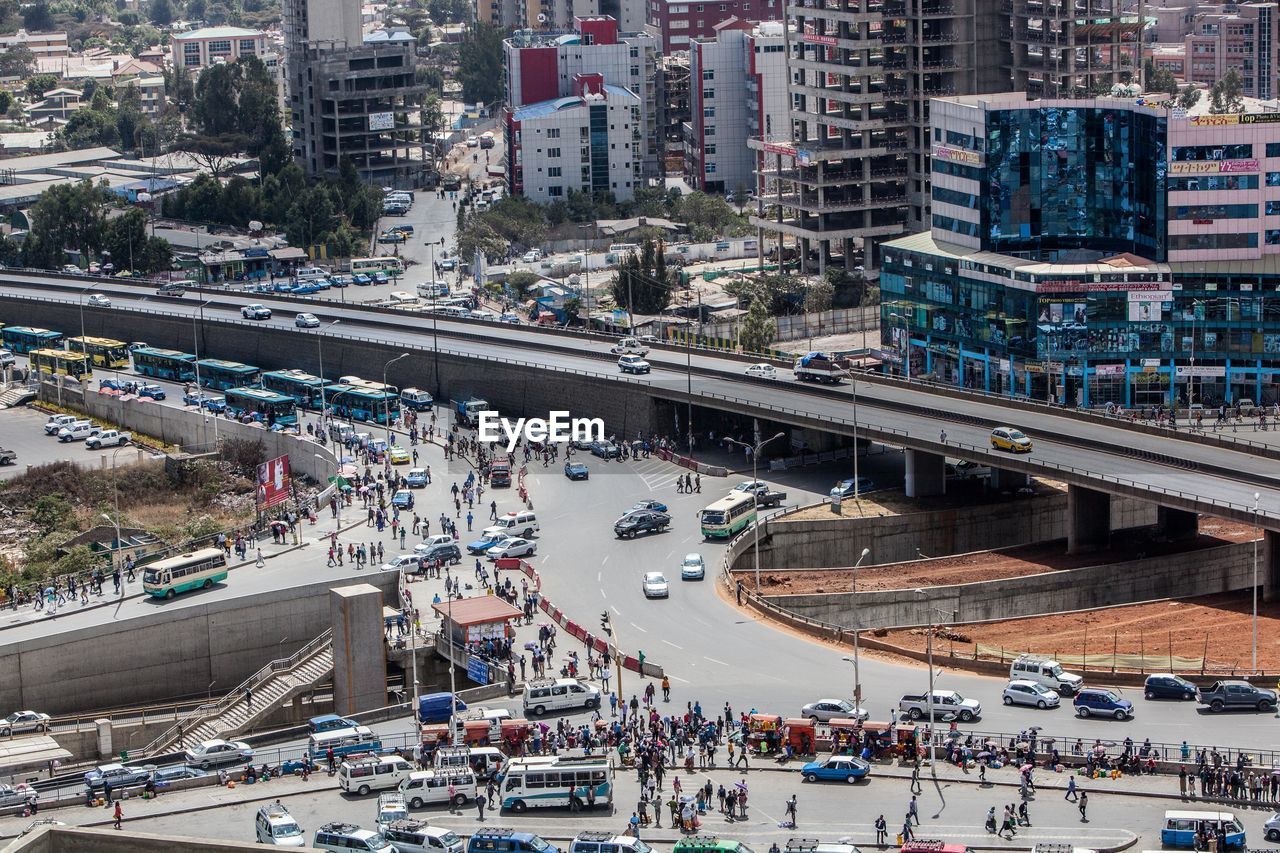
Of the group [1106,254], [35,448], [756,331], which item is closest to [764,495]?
[1106,254]

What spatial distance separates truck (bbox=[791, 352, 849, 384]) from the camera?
11931 centimetres

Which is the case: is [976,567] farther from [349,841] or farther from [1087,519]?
[349,841]

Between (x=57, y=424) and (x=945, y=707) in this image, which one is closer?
(x=945, y=707)

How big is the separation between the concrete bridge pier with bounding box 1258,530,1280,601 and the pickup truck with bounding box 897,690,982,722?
23757 mm

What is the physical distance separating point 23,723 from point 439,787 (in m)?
21.4

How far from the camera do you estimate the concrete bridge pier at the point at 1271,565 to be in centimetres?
9250

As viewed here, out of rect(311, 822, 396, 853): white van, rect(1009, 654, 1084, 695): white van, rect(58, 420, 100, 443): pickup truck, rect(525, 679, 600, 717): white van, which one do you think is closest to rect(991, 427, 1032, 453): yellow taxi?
rect(1009, 654, 1084, 695): white van

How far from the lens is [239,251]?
185250 mm

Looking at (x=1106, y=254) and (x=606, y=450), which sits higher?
(x=1106, y=254)

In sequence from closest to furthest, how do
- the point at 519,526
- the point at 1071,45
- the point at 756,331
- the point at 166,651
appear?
1. the point at 166,651
2. the point at 519,526
3. the point at 756,331
4. the point at 1071,45

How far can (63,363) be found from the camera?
149250mm

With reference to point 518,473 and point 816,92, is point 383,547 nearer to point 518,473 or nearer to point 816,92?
point 518,473

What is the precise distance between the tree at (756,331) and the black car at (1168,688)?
217ft

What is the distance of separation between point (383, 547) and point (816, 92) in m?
78.3
